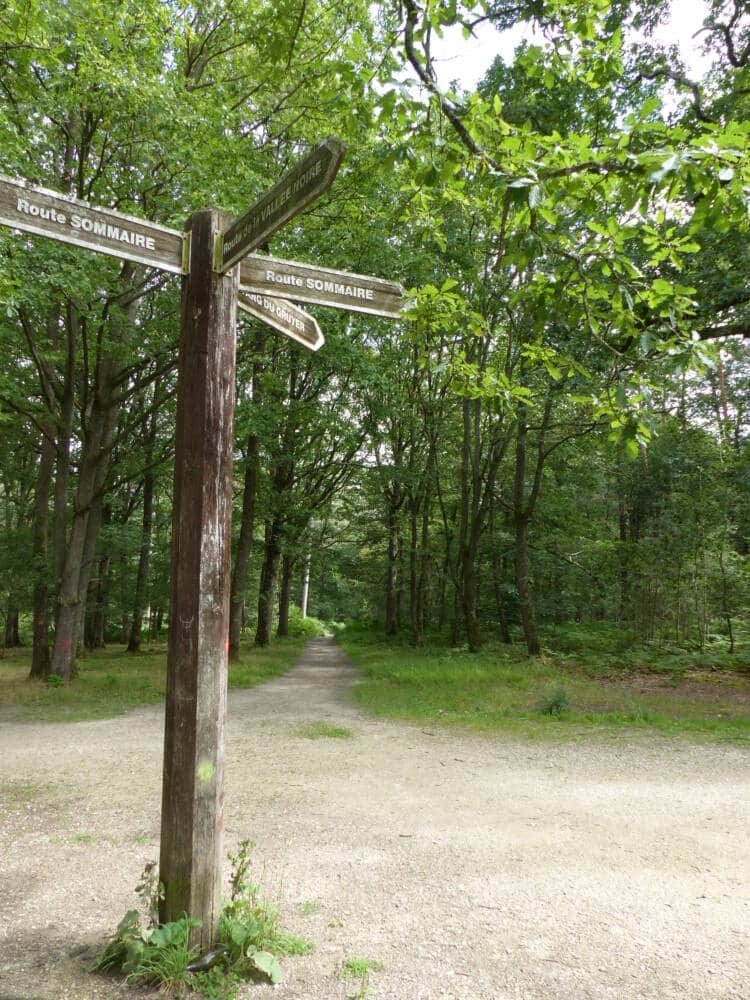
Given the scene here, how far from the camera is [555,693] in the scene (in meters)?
10.0

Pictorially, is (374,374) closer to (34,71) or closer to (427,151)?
(34,71)

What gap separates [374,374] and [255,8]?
6.63 meters

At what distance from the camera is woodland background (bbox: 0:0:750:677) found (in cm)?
323

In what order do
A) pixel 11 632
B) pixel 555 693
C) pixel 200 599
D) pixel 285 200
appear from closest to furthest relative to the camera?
pixel 285 200
pixel 200 599
pixel 555 693
pixel 11 632

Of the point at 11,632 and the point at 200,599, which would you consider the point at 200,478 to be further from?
the point at 11,632

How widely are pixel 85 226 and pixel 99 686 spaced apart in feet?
39.5

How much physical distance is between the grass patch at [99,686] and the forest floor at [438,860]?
2.54m

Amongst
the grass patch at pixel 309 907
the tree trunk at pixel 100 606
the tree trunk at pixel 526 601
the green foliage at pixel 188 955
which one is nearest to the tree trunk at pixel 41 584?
the tree trunk at pixel 100 606

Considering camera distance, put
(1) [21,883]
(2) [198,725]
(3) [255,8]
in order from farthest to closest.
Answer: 1. (3) [255,8]
2. (1) [21,883]
3. (2) [198,725]

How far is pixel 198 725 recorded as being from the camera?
9.47ft

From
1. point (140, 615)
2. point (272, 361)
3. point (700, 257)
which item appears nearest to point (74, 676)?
point (140, 615)

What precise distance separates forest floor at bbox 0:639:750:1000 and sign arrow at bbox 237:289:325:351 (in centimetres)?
304

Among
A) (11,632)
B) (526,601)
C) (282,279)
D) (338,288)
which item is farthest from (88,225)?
(11,632)

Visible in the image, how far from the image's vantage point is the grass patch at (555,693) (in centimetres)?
912
